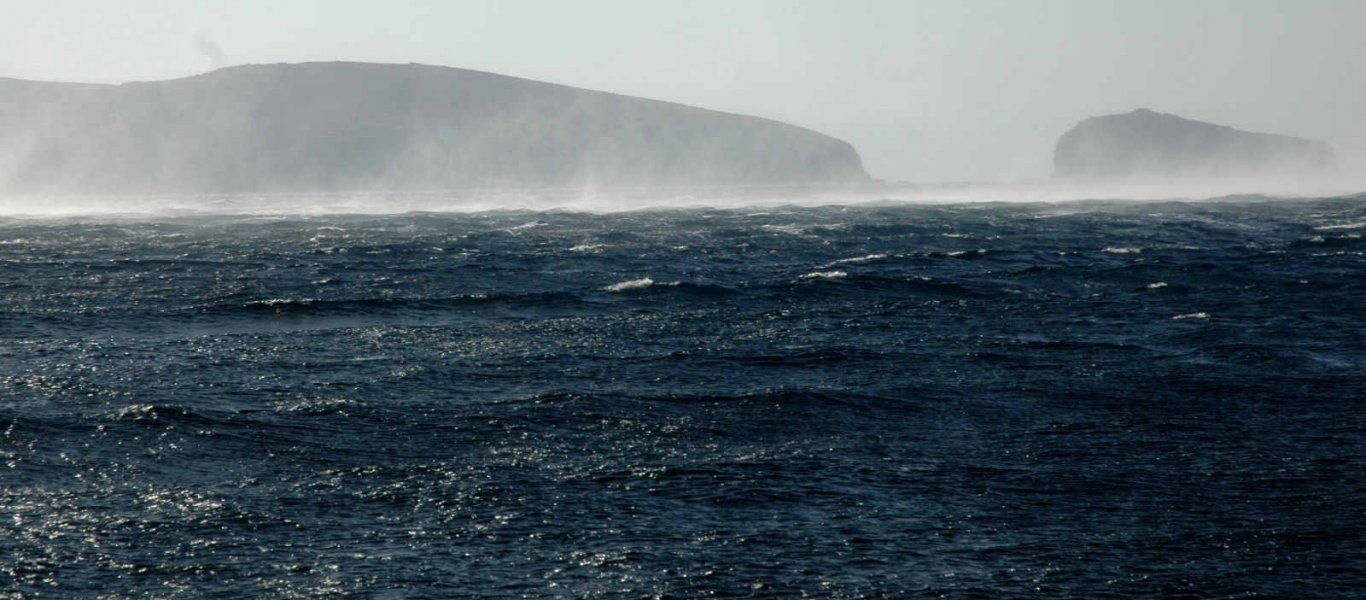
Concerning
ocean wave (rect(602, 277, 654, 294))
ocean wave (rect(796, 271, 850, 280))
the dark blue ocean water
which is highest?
ocean wave (rect(796, 271, 850, 280))

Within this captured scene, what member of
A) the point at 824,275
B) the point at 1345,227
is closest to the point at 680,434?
the point at 824,275

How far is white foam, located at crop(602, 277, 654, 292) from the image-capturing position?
2653 inches

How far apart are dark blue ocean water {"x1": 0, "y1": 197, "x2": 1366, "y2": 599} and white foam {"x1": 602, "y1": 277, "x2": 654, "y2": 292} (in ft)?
1.10

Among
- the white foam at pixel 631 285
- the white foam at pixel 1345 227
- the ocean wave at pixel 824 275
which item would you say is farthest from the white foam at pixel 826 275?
the white foam at pixel 1345 227

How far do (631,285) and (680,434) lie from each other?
33819mm

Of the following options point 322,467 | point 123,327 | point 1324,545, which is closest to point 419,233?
point 123,327

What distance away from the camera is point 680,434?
115ft

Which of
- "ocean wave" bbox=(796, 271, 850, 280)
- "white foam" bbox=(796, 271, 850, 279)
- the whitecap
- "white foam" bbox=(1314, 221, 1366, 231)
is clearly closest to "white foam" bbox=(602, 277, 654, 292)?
"ocean wave" bbox=(796, 271, 850, 280)

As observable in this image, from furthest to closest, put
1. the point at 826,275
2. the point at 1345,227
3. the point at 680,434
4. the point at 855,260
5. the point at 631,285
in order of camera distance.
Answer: the point at 1345,227 < the point at 855,260 < the point at 826,275 < the point at 631,285 < the point at 680,434

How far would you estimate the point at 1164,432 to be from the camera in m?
35.4

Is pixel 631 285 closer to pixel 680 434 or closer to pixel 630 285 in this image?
pixel 630 285

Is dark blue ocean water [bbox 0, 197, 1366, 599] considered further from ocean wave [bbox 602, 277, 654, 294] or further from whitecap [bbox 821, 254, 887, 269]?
whitecap [bbox 821, 254, 887, 269]

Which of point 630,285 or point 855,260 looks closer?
point 630,285

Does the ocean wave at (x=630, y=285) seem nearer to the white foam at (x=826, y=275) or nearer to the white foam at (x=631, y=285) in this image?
the white foam at (x=631, y=285)
